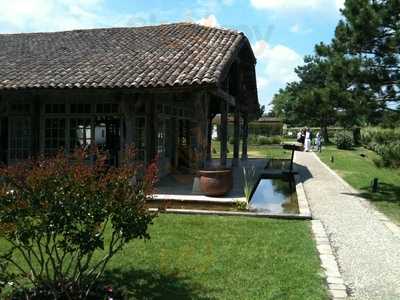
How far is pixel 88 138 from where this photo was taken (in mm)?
14117

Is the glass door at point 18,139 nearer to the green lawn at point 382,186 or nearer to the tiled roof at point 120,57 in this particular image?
the tiled roof at point 120,57

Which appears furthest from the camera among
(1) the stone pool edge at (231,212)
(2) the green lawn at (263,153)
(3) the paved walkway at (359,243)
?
(2) the green lawn at (263,153)

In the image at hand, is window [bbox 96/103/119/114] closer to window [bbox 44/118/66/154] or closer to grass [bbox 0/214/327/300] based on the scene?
window [bbox 44/118/66/154]

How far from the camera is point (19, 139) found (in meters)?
14.8

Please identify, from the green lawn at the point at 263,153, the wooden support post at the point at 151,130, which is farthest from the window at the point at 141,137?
the green lawn at the point at 263,153

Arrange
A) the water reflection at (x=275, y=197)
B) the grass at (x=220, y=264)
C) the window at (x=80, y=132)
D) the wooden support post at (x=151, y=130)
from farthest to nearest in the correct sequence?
the window at (x=80, y=132), the wooden support post at (x=151, y=130), the water reflection at (x=275, y=197), the grass at (x=220, y=264)

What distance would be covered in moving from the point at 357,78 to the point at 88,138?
7.97 m

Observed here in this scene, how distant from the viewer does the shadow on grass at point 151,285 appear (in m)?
4.86

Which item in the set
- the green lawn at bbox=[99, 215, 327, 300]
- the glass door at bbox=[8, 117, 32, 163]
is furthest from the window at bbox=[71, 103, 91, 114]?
the green lawn at bbox=[99, 215, 327, 300]

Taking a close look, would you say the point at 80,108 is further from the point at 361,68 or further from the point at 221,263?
the point at 221,263

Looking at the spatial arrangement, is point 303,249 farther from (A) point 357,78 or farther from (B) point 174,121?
(B) point 174,121

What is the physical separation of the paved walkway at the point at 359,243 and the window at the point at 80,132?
22.1 ft

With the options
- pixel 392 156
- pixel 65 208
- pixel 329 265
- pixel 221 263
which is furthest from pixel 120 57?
pixel 392 156

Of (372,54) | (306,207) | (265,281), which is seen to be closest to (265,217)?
(306,207)
